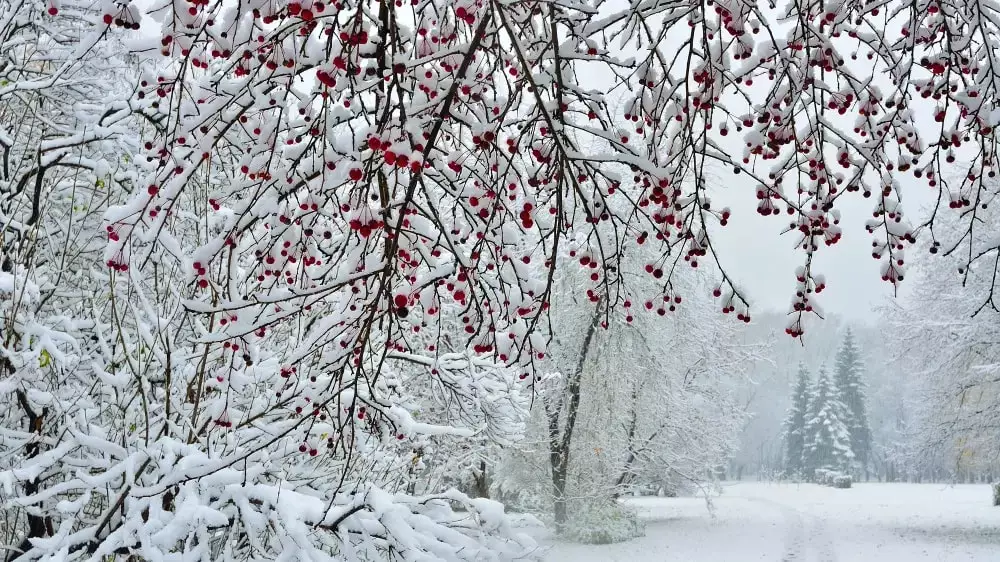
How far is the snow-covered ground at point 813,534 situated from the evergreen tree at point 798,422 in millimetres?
25282

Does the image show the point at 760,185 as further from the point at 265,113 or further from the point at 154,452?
the point at 154,452

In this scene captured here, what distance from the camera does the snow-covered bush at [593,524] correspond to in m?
14.5

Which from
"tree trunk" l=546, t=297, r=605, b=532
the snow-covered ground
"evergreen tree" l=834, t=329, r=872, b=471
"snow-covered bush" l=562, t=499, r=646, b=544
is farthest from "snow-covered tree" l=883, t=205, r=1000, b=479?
"evergreen tree" l=834, t=329, r=872, b=471

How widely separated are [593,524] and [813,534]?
6.55m

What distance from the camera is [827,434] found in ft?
156

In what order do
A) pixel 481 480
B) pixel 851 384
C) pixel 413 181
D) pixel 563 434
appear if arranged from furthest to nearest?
pixel 851 384 < pixel 481 480 < pixel 563 434 < pixel 413 181

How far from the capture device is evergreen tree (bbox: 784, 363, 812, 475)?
51344mm

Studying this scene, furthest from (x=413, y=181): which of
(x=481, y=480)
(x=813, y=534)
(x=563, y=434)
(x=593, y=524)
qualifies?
(x=813, y=534)

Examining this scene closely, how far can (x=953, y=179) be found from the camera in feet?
49.6

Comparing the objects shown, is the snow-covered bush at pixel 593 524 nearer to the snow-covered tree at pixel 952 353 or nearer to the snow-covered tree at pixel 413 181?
the snow-covered tree at pixel 952 353

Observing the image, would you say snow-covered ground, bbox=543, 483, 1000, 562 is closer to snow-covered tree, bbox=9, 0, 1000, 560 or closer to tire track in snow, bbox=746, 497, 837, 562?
tire track in snow, bbox=746, 497, 837, 562

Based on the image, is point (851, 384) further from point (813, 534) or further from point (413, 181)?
point (413, 181)

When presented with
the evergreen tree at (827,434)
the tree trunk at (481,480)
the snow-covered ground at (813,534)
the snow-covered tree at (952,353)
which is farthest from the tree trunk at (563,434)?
the evergreen tree at (827,434)

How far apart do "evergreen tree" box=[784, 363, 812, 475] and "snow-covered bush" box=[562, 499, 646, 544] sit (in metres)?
40.7
